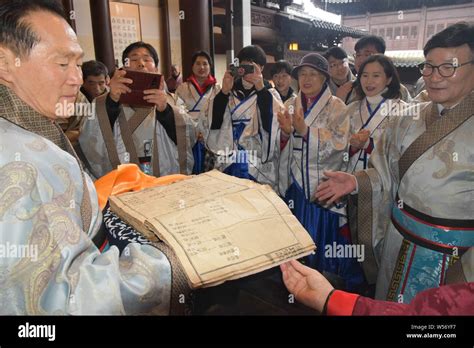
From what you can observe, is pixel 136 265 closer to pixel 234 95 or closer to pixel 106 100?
pixel 106 100

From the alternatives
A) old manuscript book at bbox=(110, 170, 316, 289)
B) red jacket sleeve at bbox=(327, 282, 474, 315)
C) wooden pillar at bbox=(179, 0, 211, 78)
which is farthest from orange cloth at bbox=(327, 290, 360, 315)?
wooden pillar at bbox=(179, 0, 211, 78)

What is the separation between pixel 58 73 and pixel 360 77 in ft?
7.95

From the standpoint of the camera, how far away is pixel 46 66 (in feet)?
2.75

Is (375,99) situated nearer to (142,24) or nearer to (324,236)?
(324,236)

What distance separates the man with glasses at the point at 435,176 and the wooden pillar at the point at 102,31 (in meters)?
4.31

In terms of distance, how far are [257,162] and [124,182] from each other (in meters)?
1.84

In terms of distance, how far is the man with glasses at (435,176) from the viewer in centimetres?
135

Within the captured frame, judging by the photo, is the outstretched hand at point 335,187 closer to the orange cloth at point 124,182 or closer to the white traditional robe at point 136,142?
the orange cloth at point 124,182

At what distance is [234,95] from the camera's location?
9.42ft

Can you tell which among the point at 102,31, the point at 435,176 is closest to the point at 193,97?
the point at 102,31

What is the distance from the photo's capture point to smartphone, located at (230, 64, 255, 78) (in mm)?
2689

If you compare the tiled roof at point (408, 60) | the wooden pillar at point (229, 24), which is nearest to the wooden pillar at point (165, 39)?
the wooden pillar at point (229, 24)

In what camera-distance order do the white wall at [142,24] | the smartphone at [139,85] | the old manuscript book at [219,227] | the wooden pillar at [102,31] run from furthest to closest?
the white wall at [142,24] < the wooden pillar at [102,31] < the smartphone at [139,85] < the old manuscript book at [219,227]

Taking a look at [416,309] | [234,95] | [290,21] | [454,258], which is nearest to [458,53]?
[454,258]
